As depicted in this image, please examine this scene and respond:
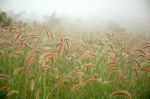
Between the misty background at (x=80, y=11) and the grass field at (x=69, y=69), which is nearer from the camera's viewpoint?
the grass field at (x=69, y=69)

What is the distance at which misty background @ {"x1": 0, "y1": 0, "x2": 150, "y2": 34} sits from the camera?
2426mm

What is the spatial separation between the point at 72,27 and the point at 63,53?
689 millimetres

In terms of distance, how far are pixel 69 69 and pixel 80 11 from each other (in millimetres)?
821

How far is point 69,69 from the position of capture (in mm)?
1952

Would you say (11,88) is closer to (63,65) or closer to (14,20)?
(63,65)

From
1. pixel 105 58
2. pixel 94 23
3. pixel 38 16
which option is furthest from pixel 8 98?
pixel 94 23

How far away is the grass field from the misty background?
20 centimetres

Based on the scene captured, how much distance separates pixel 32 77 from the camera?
1773 mm

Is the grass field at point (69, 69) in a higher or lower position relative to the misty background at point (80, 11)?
lower

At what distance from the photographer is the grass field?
1.70 m

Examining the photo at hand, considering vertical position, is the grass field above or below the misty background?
below

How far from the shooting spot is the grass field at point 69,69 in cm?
170

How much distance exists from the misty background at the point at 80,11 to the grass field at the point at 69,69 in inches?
7.8

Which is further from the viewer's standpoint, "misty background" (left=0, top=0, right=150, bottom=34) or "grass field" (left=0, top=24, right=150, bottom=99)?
"misty background" (left=0, top=0, right=150, bottom=34)
